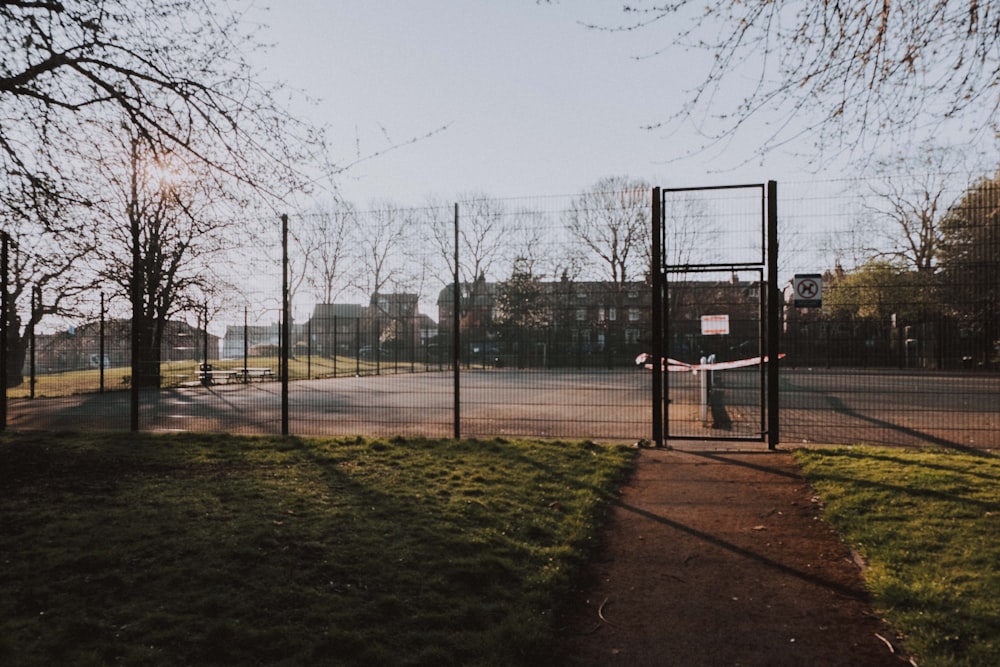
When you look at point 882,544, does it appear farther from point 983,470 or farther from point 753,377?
point 753,377

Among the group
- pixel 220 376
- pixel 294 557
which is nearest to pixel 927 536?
pixel 294 557

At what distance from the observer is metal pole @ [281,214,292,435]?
951 centimetres

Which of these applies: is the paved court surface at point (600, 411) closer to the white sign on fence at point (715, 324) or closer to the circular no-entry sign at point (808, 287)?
the white sign on fence at point (715, 324)

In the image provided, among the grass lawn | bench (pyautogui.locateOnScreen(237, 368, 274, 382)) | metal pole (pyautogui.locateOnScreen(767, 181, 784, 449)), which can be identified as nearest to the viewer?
metal pole (pyautogui.locateOnScreen(767, 181, 784, 449))

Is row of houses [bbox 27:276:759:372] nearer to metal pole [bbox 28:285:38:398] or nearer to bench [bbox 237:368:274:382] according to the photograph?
metal pole [bbox 28:285:38:398]

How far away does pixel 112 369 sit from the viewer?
49.3 ft

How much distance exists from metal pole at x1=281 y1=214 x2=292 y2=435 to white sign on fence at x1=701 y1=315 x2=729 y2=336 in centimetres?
582

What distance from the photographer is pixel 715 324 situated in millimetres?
9117

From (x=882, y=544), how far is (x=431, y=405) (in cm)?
1143

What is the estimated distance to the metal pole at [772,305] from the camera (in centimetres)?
800

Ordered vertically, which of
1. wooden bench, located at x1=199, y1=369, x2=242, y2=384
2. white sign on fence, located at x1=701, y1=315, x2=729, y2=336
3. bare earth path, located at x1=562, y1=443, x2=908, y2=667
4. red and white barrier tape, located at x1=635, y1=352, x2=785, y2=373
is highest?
white sign on fence, located at x1=701, y1=315, x2=729, y2=336

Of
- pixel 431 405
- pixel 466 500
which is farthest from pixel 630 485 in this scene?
pixel 431 405

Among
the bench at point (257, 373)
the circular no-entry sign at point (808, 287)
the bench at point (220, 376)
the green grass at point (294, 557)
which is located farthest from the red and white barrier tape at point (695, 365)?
the bench at point (257, 373)

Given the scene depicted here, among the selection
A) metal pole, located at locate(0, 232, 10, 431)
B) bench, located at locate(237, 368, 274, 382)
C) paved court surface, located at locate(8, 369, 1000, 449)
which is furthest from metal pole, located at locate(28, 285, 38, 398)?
bench, located at locate(237, 368, 274, 382)
